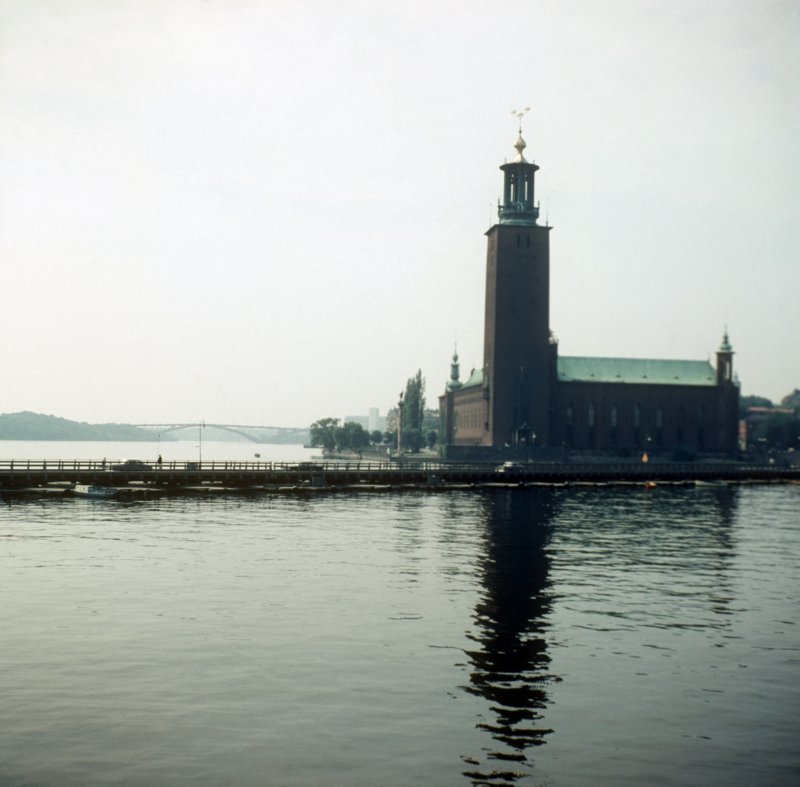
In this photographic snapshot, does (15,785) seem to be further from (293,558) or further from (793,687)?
(293,558)

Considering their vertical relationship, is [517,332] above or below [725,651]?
above

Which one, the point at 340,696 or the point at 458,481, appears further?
the point at 458,481

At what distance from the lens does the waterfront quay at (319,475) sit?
309 feet

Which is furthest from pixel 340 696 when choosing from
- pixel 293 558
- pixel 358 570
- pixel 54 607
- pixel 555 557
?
pixel 555 557

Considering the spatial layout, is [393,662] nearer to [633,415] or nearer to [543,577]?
[543,577]

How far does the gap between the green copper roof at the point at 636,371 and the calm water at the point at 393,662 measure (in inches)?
4925

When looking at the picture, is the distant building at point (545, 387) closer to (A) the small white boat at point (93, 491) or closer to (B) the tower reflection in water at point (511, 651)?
(A) the small white boat at point (93, 491)

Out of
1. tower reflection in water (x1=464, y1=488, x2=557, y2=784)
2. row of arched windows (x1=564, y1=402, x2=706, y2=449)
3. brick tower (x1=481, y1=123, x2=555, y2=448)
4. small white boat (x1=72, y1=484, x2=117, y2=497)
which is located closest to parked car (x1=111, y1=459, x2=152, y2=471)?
small white boat (x1=72, y1=484, x2=117, y2=497)

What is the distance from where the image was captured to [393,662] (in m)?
25.1

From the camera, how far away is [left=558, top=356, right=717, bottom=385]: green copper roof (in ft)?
582

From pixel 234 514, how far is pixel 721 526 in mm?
32896

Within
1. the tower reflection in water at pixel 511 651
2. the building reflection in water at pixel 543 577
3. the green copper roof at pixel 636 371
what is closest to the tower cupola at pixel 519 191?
the green copper roof at pixel 636 371

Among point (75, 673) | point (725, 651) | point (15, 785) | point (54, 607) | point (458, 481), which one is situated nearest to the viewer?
point (15, 785)

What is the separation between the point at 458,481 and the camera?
113750 millimetres
